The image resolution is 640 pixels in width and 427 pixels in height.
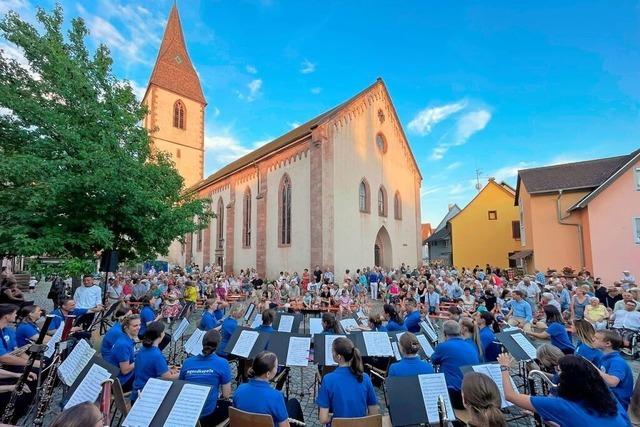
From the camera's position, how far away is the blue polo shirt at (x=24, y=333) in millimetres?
6135

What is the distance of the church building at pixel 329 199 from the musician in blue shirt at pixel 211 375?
16.0m

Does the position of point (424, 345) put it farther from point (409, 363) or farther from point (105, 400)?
point (105, 400)

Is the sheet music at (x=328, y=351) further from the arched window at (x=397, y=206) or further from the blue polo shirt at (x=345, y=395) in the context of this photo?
the arched window at (x=397, y=206)

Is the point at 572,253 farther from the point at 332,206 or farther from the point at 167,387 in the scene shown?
the point at 167,387

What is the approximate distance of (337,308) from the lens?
12883 millimetres

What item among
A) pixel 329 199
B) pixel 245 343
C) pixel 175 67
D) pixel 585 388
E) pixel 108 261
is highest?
pixel 175 67

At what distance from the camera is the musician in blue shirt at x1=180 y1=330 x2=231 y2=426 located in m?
4.01

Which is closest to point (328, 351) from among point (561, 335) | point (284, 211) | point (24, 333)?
point (561, 335)

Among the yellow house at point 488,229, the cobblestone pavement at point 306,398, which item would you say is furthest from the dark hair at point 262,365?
the yellow house at point 488,229

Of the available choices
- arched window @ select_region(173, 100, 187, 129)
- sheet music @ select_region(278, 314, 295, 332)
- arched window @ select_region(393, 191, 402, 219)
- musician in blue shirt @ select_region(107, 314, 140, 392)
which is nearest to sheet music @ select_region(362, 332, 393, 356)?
sheet music @ select_region(278, 314, 295, 332)

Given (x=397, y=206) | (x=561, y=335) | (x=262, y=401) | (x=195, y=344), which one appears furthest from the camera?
(x=397, y=206)

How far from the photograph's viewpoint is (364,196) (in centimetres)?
2406

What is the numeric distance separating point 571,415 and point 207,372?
352 centimetres

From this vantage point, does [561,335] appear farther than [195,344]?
Yes
